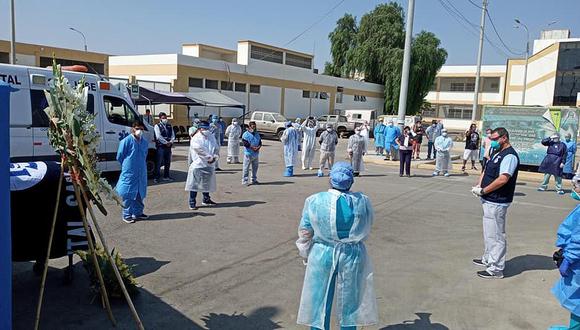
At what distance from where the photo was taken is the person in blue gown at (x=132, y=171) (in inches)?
311

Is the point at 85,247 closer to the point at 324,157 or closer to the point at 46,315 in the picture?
the point at 46,315

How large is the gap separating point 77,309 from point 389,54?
156ft

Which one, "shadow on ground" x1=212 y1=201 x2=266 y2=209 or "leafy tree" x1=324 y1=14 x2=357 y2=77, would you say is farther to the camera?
"leafy tree" x1=324 y1=14 x2=357 y2=77

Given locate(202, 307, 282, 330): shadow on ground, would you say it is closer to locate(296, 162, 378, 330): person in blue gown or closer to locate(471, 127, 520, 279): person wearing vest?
locate(296, 162, 378, 330): person in blue gown

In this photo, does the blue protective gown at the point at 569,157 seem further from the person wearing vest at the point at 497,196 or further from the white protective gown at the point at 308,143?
the person wearing vest at the point at 497,196

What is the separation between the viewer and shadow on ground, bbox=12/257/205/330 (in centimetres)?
433

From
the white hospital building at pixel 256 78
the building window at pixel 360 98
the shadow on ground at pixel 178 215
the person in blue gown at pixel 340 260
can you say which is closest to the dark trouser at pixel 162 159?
the shadow on ground at pixel 178 215

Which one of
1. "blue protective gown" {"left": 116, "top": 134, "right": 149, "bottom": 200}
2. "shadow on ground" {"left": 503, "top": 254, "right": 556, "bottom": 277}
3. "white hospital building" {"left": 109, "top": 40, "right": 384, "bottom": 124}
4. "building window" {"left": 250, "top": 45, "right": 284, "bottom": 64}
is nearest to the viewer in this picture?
"shadow on ground" {"left": 503, "top": 254, "right": 556, "bottom": 277}

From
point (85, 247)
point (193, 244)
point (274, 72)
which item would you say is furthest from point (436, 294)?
point (274, 72)

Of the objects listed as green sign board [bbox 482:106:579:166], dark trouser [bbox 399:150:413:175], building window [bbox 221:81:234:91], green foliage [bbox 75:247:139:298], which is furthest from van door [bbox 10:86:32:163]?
building window [bbox 221:81:234:91]

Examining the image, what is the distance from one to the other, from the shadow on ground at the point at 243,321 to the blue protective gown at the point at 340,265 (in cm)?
86

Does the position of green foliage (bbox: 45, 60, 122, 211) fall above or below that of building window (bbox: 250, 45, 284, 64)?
below

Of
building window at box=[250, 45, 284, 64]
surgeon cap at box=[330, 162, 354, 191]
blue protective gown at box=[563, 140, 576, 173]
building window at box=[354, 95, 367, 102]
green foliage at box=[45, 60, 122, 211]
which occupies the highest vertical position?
building window at box=[250, 45, 284, 64]

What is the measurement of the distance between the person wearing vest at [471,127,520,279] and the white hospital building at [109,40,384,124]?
23461mm
